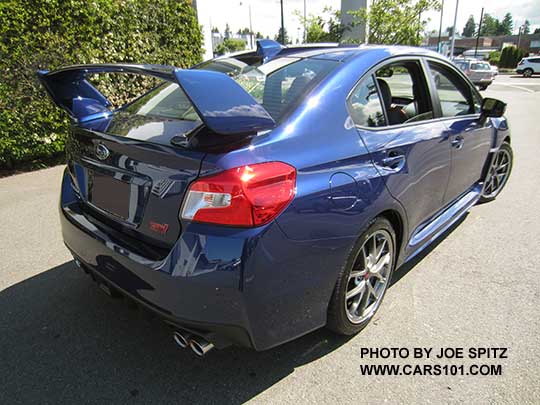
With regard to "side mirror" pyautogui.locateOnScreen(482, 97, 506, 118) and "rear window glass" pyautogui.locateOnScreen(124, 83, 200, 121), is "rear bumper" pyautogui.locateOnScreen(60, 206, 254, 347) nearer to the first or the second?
"rear window glass" pyautogui.locateOnScreen(124, 83, 200, 121)

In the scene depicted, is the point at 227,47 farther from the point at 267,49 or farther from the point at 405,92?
the point at 267,49

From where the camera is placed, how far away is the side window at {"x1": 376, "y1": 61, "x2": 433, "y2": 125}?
2.56m

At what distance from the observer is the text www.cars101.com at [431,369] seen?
6.93ft

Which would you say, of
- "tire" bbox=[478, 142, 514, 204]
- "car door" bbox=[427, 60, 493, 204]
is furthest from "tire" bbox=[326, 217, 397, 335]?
"tire" bbox=[478, 142, 514, 204]

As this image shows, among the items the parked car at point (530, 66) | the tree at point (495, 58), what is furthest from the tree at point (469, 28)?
the parked car at point (530, 66)

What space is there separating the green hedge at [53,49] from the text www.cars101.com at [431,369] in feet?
17.8

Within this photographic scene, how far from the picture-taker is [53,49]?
18.2 feet

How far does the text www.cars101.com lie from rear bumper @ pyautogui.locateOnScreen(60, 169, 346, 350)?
0.47 metres

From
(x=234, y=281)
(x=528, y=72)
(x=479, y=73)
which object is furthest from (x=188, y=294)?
(x=528, y=72)

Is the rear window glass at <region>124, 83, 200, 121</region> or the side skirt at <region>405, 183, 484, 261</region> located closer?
the rear window glass at <region>124, 83, 200, 121</region>

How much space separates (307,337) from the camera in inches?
92.9

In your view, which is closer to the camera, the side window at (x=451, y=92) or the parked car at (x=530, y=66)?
the side window at (x=451, y=92)

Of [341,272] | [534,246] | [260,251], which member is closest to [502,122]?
[534,246]

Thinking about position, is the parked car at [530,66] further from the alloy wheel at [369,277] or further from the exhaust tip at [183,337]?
the exhaust tip at [183,337]
